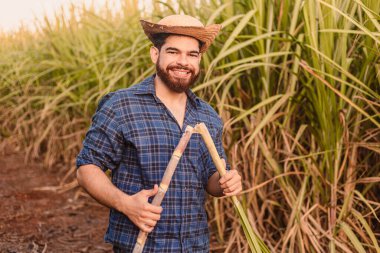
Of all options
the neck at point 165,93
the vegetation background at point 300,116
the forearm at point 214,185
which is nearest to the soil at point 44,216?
the vegetation background at point 300,116

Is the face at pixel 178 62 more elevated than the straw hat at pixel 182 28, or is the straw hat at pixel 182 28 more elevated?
the straw hat at pixel 182 28

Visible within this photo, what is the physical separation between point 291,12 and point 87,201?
5.76ft

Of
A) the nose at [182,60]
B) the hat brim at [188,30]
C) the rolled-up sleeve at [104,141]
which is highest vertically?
the hat brim at [188,30]

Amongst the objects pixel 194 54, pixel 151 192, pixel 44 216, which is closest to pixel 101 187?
pixel 151 192

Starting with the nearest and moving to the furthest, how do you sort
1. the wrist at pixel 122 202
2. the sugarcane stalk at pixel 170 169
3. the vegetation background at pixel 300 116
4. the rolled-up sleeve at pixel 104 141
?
the sugarcane stalk at pixel 170 169, the wrist at pixel 122 202, the rolled-up sleeve at pixel 104 141, the vegetation background at pixel 300 116

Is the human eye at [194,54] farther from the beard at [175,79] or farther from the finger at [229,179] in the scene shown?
the finger at [229,179]

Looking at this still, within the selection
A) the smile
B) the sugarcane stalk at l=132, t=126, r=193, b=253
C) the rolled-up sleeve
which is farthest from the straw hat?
the sugarcane stalk at l=132, t=126, r=193, b=253

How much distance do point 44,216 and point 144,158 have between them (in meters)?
1.67

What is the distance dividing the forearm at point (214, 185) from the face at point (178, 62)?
0.29 meters

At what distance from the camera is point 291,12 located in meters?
2.14

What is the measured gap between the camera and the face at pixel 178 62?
4.63ft

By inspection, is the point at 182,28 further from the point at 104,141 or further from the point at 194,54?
the point at 104,141

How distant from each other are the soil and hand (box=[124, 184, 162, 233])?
128 cm

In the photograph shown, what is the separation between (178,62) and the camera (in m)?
1.41
